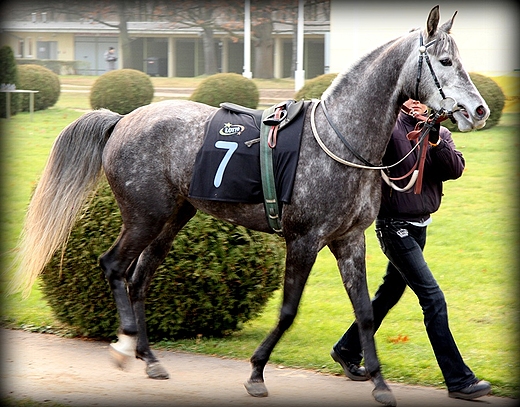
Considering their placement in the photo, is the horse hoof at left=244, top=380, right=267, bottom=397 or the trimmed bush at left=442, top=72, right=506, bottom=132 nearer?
the horse hoof at left=244, top=380, right=267, bottom=397

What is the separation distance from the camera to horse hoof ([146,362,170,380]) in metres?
5.00

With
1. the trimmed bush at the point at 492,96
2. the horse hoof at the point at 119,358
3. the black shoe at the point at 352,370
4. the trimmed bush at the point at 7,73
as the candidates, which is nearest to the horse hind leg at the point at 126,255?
the horse hoof at the point at 119,358

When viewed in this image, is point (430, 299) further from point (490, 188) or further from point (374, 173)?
point (490, 188)

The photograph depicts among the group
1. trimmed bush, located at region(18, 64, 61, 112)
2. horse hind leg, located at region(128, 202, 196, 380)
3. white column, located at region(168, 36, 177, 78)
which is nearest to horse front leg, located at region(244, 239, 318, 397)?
horse hind leg, located at region(128, 202, 196, 380)

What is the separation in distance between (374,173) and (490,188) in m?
7.88

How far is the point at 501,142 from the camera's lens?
592 inches

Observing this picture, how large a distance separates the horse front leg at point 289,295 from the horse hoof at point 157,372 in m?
0.65

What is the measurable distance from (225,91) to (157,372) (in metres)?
13.1

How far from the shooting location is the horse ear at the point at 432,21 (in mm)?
4281

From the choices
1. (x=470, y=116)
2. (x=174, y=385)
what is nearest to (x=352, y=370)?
(x=174, y=385)

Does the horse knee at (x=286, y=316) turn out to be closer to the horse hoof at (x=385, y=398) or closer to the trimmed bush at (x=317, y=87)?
the horse hoof at (x=385, y=398)

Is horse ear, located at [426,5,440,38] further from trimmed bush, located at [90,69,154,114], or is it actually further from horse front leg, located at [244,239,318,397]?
trimmed bush, located at [90,69,154,114]

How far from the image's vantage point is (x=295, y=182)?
178 inches

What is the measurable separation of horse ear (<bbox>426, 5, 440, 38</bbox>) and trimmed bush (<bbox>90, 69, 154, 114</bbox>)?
47.6 ft
